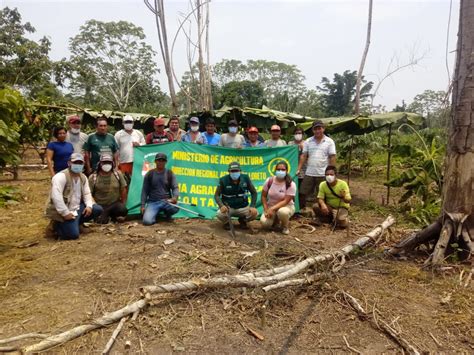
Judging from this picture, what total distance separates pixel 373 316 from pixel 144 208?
4004mm

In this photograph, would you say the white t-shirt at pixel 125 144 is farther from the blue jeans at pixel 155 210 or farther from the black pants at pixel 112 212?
the blue jeans at pixel 155 210

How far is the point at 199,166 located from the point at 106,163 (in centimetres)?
172

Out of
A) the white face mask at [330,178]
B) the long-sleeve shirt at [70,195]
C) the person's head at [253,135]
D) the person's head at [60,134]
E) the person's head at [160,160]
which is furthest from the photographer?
the person's head at [253,135]

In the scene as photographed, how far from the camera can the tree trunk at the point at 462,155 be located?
4.33m

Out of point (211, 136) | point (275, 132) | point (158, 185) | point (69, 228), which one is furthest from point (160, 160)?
point (275, 132)

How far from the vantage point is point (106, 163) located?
19.1 ft

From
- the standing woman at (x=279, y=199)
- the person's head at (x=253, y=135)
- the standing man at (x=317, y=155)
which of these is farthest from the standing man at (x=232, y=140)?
the standing woman at (x=279, y=199)

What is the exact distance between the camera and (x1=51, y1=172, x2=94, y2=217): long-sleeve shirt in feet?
16.8

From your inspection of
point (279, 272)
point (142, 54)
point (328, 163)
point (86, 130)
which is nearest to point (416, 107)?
point (142, 54)

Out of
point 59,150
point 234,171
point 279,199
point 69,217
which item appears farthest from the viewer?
point 59,150

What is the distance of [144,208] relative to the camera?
240 inches

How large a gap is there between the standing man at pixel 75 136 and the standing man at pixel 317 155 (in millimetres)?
4136

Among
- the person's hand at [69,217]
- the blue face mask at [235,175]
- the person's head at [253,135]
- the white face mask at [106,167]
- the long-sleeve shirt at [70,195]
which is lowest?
the person's hand at [69,217]

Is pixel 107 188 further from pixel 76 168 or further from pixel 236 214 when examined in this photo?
pixel 236 214
